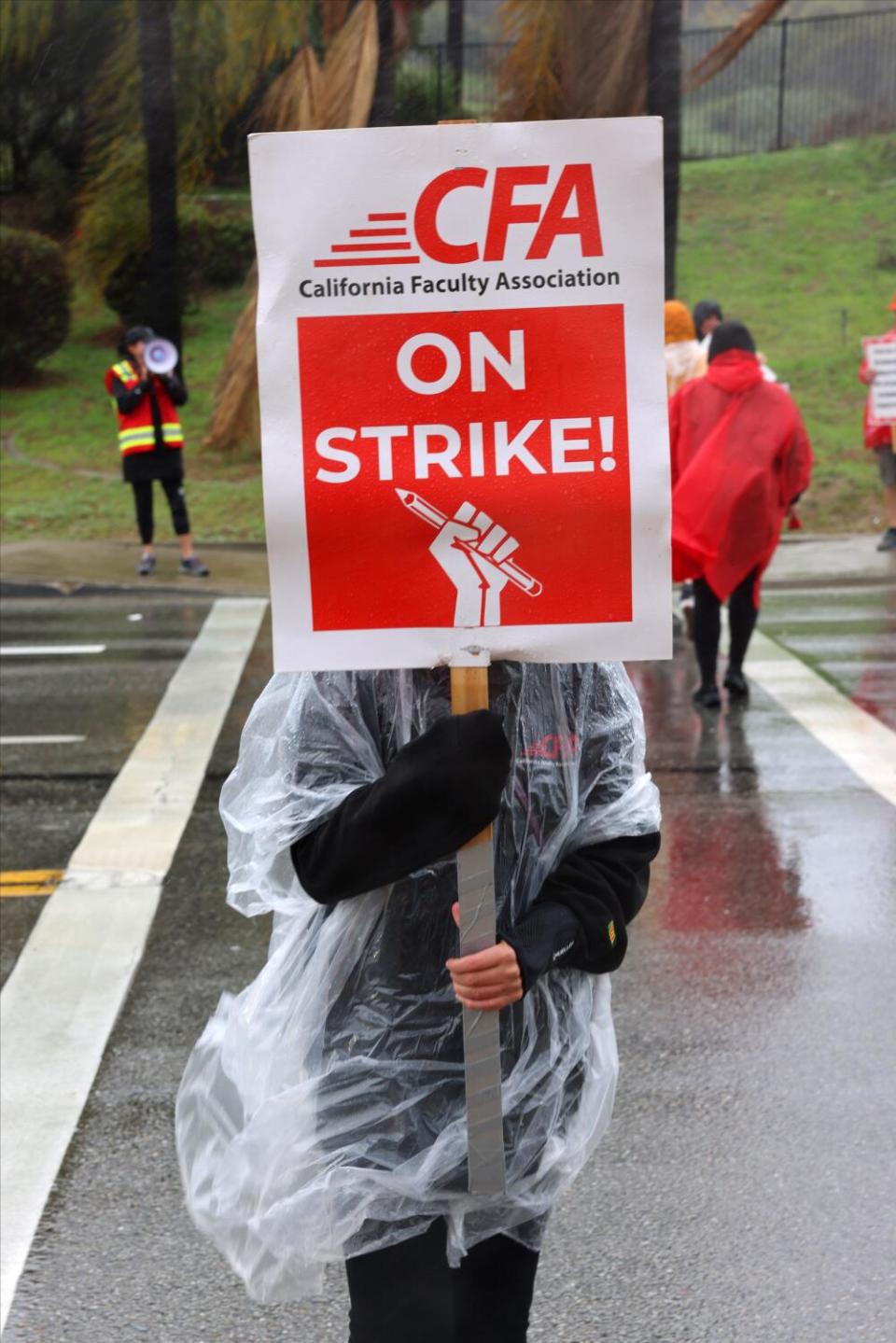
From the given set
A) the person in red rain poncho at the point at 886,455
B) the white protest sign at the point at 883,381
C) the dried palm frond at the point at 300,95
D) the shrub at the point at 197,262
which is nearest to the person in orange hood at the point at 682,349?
the white protest sign at the point at 883,381

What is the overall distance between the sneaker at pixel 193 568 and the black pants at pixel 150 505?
227 millimetres

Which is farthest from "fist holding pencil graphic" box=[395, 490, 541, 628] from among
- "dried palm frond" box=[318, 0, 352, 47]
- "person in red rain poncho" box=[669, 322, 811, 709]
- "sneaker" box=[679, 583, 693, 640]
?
"dried palm frond" box=[318, 0, 352, 47]

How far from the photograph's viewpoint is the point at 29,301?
2044 cm

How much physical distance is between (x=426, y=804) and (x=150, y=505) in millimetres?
11646

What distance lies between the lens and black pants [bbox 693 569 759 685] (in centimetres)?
880

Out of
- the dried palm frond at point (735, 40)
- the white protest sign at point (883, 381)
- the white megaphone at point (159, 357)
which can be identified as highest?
the dried palm frond at point (735, 40)

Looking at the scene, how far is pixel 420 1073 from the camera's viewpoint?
2443 millimetres

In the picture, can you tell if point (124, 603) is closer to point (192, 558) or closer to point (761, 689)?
point (192, 558)

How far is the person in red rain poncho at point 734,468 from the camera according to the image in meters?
8.45

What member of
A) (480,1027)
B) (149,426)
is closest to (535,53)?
(149,426)

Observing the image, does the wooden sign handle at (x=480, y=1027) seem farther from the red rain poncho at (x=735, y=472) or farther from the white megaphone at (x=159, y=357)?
the white megaphone at (x=159, y=357)

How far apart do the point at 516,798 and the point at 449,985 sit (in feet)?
0.91

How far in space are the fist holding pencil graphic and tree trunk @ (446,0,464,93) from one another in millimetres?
23585

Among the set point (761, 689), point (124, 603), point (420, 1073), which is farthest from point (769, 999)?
point (124, 603)
